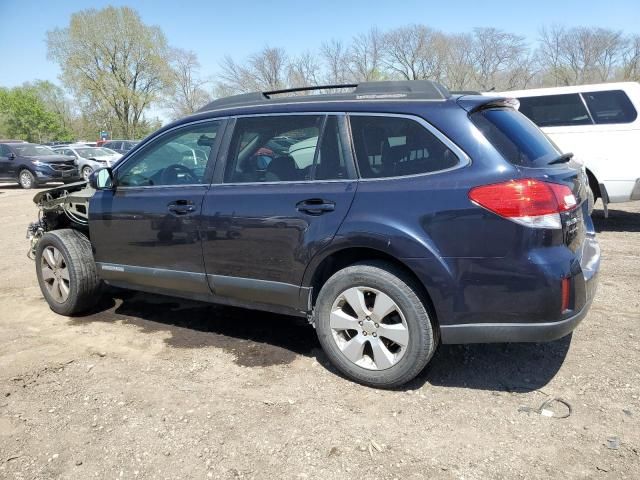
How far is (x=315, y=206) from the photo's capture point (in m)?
3.18

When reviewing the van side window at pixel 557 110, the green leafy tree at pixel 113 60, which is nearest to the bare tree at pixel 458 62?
the green leafy tree at pixel 113 60

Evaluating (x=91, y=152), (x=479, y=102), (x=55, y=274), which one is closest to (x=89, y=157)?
(x=91, y=152)

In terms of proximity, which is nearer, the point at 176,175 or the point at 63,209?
the point at 176,175

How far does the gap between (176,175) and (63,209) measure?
61.4 inches

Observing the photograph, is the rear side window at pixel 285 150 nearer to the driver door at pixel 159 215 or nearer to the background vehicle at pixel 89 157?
the driver door at pixel 159 215

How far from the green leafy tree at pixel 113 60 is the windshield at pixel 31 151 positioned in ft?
118

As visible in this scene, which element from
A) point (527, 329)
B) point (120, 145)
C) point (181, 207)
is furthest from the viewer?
point (120, 145)

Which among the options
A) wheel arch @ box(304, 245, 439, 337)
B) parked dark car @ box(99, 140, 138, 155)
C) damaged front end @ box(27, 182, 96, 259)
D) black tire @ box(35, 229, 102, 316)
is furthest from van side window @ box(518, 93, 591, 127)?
parked dark car @ box(99, 140, 138, 155)

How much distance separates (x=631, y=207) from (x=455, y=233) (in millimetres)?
8151

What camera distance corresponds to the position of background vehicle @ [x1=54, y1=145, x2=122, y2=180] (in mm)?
21078

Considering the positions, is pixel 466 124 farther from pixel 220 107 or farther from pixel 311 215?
pixel 220 107

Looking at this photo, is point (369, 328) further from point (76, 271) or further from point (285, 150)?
point (76, 271)

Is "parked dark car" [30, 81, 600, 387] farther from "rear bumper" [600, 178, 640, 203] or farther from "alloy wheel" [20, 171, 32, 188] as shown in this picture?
"alloy wheel" [20, 171, 32, 188]

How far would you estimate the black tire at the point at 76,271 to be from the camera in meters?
4.47
